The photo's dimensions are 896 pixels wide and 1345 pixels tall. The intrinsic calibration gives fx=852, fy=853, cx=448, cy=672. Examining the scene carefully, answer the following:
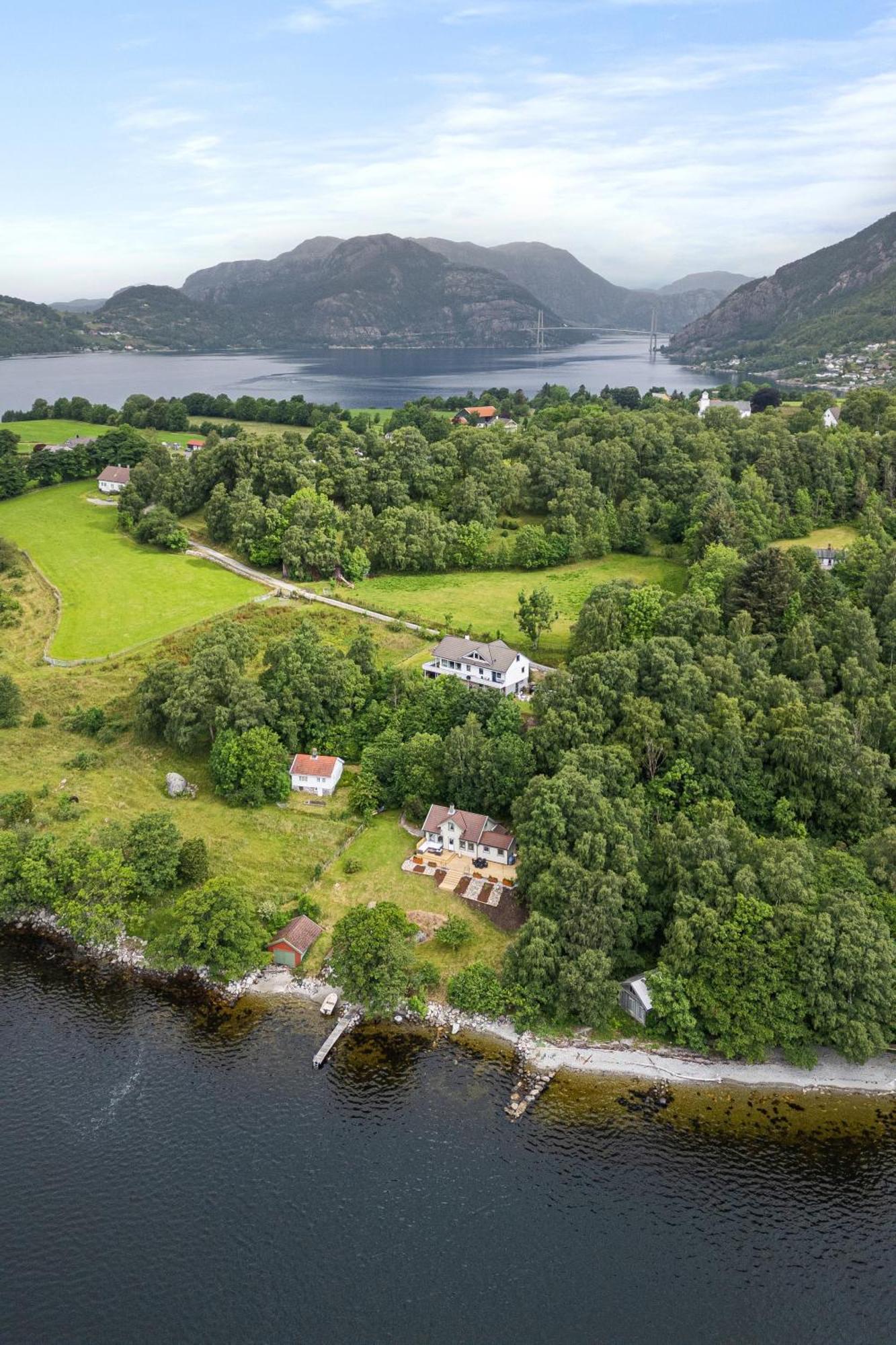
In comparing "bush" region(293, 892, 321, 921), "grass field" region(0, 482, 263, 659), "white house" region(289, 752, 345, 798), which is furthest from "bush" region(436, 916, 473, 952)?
"grass field" region(0, 482, 263, 659)

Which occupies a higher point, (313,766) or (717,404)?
(717,404)

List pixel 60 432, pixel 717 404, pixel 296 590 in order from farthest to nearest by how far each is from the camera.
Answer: pixel 60 432, pixel 717 404, pixel 296 590

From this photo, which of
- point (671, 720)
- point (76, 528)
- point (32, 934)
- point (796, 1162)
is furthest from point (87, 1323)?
point (76, 528)

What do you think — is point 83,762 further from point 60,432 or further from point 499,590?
point 60,432

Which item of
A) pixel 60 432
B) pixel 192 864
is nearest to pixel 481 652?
pixel 192 864

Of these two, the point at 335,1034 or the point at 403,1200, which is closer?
the point at 403,1200

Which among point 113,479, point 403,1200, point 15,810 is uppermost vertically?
point 113,479

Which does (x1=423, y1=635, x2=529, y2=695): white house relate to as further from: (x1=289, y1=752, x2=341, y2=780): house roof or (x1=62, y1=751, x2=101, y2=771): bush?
(x1=62, y1=751, x2=101, y2=771): bush
